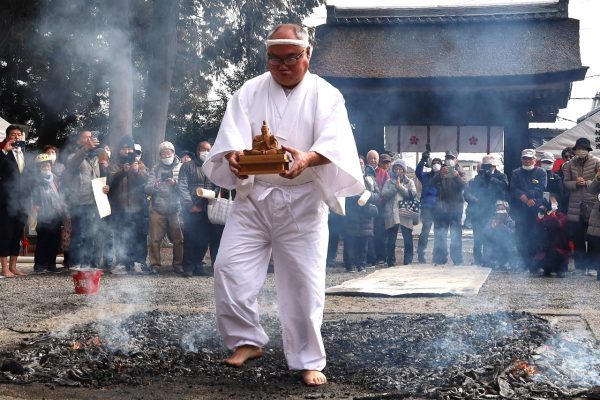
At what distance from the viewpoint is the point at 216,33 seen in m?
14.9

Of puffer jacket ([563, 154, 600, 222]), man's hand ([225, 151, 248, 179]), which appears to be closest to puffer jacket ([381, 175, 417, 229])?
puffer jacket ([563, 154, 600, 222])

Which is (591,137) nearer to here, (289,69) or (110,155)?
(110,155)

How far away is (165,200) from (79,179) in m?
1.17

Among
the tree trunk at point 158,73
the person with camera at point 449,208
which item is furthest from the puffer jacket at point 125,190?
the person with camera at point 449,208

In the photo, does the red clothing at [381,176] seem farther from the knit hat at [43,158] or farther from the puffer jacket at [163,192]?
the knit hat at [43,158]

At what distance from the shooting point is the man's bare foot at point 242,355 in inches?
182

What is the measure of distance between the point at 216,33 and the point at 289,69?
34.9ft

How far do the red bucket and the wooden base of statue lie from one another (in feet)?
14.0

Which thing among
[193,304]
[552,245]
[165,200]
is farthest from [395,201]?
[193,304]

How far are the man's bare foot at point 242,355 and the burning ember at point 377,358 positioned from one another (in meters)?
0.05

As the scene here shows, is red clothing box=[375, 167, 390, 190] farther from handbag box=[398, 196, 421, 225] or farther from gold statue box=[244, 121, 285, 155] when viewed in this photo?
gold statue box=[244, 121, 285, 155]

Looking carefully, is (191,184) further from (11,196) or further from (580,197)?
(580,197)

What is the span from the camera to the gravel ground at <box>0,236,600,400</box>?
415 centimetres

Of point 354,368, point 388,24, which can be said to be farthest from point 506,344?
point 388,24
